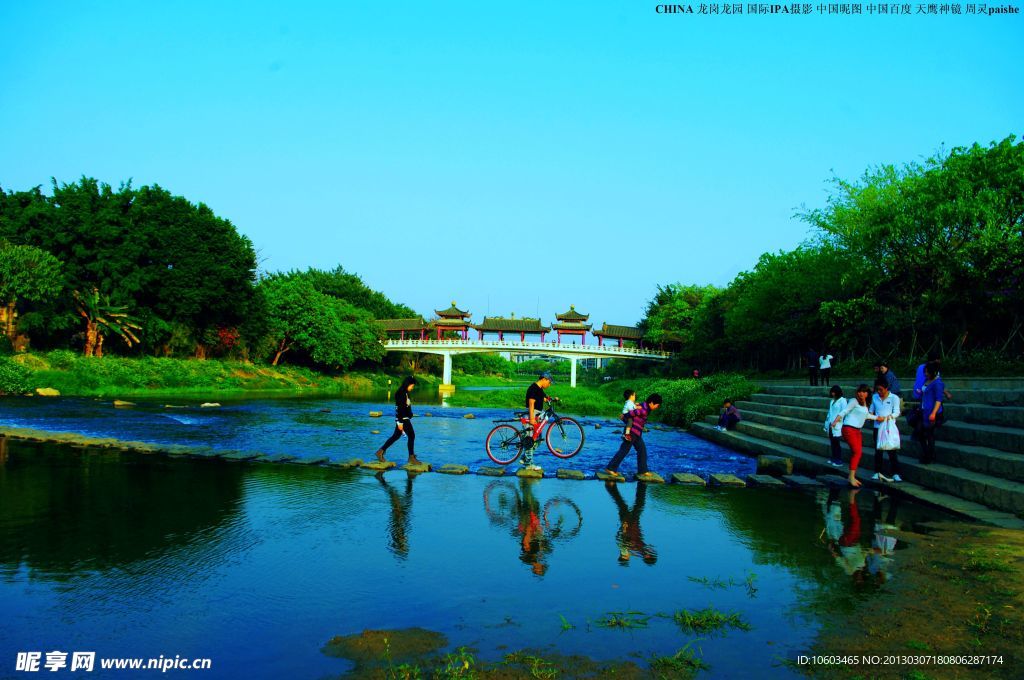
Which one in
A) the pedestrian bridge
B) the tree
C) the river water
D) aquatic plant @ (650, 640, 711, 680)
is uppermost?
the tree

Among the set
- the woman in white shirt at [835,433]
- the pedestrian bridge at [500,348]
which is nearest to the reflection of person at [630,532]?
the woman in white shirt at [835,433]

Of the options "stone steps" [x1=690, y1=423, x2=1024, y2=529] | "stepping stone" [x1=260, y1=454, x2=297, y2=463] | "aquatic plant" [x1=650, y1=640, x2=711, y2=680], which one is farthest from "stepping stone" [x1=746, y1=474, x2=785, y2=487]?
"stepping stone" [x1=260, y1=454, x2=297, y2=463]

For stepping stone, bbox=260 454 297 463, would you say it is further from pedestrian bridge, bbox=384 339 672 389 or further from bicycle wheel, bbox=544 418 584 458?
pedestrian bridge, bbox=384 339 672 389

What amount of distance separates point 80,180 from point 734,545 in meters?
49.4

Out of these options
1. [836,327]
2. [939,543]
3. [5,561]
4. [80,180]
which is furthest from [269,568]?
[80,180]

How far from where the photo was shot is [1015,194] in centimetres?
2330

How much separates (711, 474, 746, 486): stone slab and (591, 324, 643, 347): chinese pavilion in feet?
221

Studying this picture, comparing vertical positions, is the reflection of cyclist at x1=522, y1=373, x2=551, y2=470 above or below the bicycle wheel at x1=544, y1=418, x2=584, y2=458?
above

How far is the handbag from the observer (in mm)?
9719

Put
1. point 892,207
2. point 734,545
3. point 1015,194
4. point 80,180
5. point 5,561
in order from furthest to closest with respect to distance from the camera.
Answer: point 80,180
point 892,207
point 1015,194
point 734,545
point 5,561

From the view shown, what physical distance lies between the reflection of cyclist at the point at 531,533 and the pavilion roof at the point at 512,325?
244 ft

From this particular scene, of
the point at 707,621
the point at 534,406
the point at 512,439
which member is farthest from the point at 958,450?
the point at 707,621

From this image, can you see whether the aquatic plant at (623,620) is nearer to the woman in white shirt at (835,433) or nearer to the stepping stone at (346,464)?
the stepping stone at (346,464)

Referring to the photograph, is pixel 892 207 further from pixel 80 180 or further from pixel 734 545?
pixel 80 180
